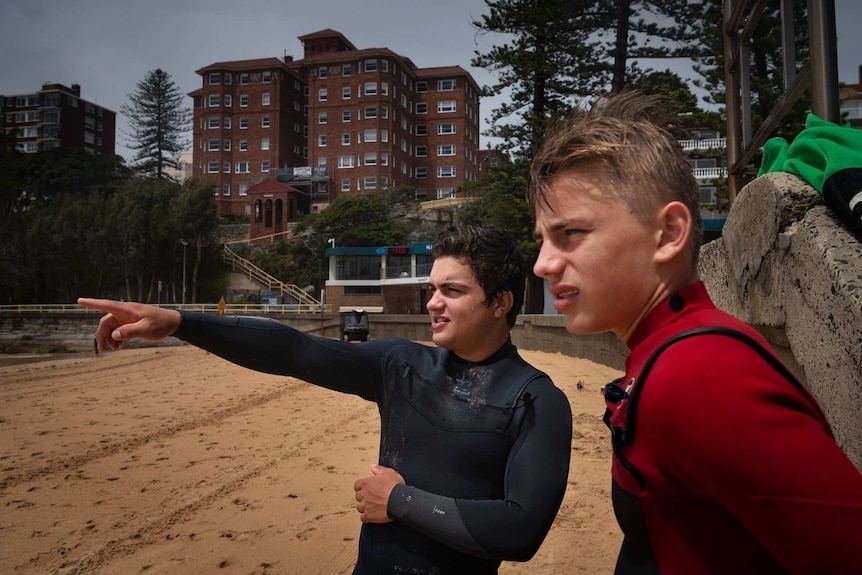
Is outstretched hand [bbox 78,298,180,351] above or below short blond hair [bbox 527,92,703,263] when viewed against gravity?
below

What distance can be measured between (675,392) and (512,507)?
931 mm

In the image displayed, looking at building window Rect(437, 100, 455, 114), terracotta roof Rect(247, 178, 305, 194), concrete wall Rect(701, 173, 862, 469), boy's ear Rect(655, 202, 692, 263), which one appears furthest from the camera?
building window Rect(437, 100, 455, 114)

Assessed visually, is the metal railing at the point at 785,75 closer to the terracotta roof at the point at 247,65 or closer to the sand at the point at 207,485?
the sand at the point at 207,485

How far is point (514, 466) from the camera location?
1.69 metres

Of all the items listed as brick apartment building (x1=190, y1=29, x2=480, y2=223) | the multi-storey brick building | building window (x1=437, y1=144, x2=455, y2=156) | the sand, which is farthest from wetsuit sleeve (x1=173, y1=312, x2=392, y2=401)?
the multi-storey brick building

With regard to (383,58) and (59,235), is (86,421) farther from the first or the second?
(383,58)

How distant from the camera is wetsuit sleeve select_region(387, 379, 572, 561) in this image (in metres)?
1.59

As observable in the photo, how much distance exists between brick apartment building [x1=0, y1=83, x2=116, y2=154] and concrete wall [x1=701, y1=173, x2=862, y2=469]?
89291 millimetres

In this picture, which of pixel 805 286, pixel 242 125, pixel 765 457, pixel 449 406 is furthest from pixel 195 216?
pixel 765 457

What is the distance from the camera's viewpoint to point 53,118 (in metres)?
76.2

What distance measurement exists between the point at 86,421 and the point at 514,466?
874 centimetres

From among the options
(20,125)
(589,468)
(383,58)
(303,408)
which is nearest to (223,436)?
(303,408)

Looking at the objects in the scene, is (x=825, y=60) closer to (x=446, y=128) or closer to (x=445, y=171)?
(x=445, y=171)

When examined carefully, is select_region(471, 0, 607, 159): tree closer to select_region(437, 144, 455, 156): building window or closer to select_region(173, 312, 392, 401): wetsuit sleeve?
select_region(173, 312, 392, 401): wetsuit sleeve
